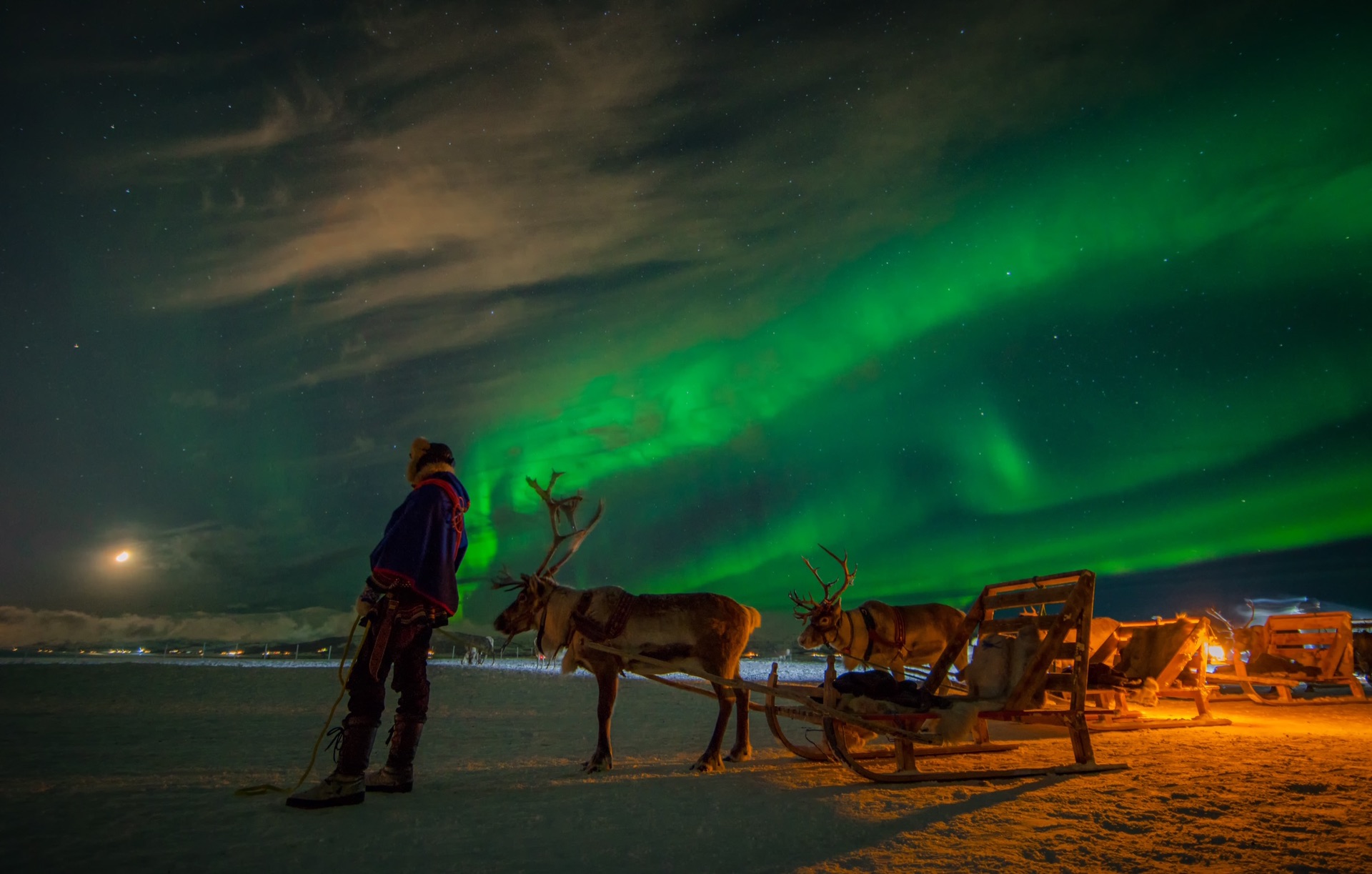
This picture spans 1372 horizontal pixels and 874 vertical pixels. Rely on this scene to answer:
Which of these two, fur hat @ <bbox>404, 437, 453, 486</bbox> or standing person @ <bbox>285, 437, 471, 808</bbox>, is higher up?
fur hat @ <bbox>404, 437, 453, 486</bbox>

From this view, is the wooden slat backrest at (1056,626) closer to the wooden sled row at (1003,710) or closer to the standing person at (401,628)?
the wooden sled row at (1003,710)

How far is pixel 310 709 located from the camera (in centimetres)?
1418

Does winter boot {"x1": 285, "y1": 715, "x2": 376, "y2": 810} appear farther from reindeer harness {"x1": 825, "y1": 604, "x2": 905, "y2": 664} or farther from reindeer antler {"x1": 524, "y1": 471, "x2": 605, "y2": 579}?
reindeer harness {"x1": 825, "y1": 604, "x2": 905, "y2": 664}

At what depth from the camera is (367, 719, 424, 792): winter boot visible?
18.1 ft

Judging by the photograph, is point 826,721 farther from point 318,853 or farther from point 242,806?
point 242,806

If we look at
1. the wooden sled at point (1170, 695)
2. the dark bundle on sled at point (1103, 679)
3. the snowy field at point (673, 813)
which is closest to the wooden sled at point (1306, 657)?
the wooden sled at point (1170, 695)

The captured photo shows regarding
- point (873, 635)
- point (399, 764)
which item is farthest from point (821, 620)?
point (399, 764)

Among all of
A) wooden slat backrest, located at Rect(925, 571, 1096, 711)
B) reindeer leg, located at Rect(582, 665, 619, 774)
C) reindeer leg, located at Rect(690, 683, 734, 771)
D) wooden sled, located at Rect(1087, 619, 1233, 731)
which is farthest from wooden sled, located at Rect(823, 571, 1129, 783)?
wooden sled, located at Rect(1087, 619, 1233, 731)

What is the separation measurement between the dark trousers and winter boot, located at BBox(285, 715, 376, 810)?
0.07 metres

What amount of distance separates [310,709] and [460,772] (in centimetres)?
957

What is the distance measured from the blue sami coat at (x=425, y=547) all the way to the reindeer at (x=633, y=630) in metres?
2.44

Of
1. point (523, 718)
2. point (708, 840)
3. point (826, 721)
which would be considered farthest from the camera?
point (523, 718)

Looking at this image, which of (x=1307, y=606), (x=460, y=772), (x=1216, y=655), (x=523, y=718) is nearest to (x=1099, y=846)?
(x=460, y=772)

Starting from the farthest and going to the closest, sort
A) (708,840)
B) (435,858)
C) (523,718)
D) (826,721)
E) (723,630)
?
1. (523,718)
2. (723,630)
3. (826,721)
4. (708,840)
5. (435,858)
